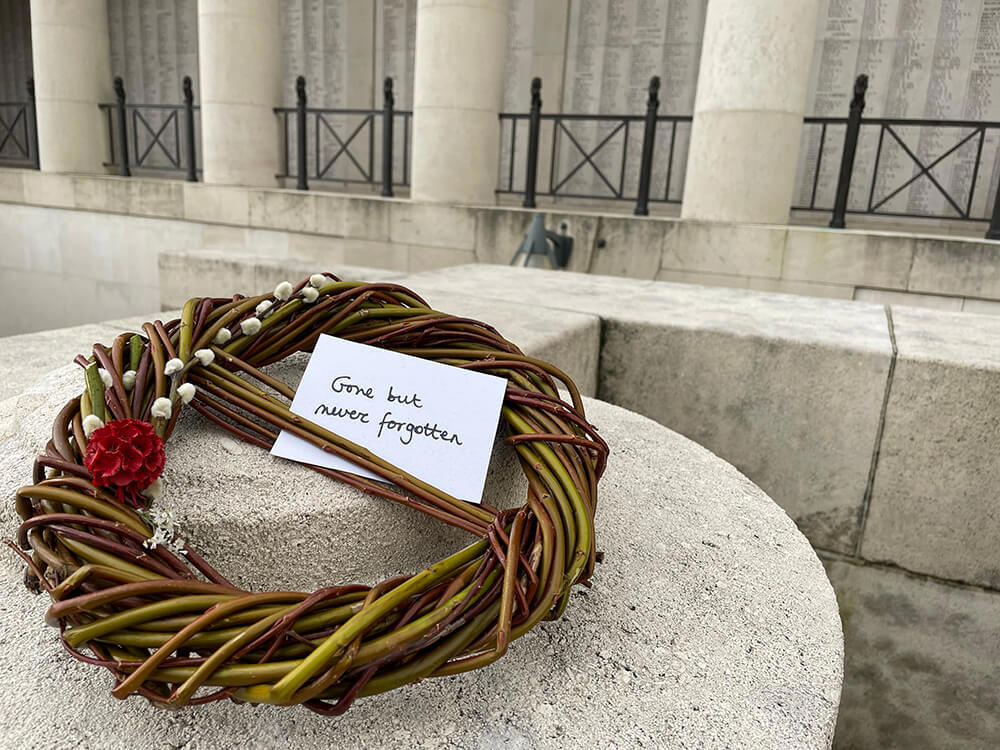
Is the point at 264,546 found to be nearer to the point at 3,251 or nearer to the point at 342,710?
the point at 342,710

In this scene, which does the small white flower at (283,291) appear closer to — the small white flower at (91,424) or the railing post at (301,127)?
the small white flower at (91,424)

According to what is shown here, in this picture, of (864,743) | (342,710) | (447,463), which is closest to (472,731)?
(342,710)

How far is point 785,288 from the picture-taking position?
Result: 6.11 meters

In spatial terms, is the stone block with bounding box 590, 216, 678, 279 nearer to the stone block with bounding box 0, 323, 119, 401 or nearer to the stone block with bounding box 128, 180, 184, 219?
the stone block with bounding box 0, 323, 119, 401

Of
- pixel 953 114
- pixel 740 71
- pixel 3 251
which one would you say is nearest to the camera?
pixel 740 71

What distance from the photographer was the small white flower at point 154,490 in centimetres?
91

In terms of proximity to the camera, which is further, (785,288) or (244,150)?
(244,150)

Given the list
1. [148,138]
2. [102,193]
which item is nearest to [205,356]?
[102,193]

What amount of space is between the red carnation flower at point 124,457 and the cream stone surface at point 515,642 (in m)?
0.17

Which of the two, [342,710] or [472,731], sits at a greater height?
[342,710]

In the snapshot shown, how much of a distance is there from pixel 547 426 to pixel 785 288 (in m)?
5.51

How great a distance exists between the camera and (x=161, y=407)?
3.25 feet

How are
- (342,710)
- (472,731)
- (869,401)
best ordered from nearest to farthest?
1. (342,710)
2. (472,731)
3. (869,401)

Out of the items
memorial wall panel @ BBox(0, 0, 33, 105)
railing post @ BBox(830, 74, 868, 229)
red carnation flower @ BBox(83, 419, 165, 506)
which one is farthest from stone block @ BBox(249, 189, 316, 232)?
memorial wall panel @ BBox(0, 0, 33, 105)
